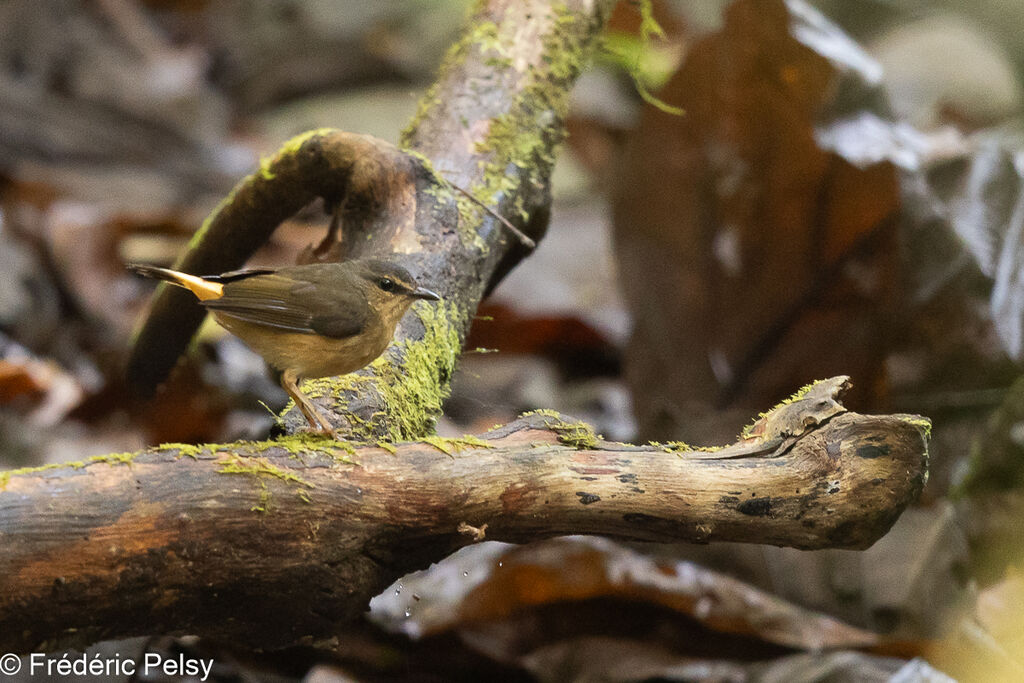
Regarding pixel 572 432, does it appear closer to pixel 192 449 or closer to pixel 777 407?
pixel 777 407

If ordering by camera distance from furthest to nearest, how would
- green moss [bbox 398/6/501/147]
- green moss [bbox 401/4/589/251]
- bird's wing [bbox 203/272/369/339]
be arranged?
green moss [bbox 398/6/501/147] < green moss [bbox 401/4/589/251] < bird's wing [bbox 203/272/369/339]

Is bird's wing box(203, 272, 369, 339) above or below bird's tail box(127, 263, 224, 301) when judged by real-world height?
below

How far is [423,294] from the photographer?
2.79 m

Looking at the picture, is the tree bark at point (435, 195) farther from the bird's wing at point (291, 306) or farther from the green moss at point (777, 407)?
the green moss at point (777, 407)

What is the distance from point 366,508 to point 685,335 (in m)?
3.82

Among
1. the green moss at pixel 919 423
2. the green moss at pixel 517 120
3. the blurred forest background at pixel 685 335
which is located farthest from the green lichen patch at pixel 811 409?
the green moss at pixel 517 120

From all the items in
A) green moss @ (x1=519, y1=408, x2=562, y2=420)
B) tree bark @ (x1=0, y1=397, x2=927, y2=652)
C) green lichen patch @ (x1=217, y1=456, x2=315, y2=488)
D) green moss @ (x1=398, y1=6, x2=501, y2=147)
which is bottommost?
tree bark @ (x1=0, y1=397, x2=927, y2=652)

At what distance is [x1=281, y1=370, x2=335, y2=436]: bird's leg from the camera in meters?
2.35

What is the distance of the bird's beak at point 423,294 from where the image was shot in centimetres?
279

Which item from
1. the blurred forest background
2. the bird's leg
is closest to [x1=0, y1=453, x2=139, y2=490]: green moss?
the bird's leg

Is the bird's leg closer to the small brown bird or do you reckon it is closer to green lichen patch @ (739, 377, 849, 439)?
the small brown bird

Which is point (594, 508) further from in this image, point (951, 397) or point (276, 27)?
point (276, 27)

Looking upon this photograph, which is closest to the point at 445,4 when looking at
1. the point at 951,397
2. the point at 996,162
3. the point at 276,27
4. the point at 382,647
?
the point at 276,27

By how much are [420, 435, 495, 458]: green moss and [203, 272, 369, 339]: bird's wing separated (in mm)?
654
